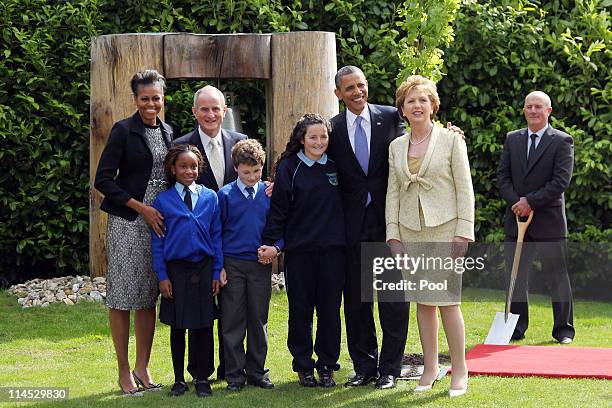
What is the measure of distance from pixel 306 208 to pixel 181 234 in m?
0.73

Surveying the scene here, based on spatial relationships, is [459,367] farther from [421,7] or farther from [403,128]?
[421,7]

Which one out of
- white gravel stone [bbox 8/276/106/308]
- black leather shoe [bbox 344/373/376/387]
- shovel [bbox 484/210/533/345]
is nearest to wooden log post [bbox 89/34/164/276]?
white gravel stone [bbox 8/276/106/308]

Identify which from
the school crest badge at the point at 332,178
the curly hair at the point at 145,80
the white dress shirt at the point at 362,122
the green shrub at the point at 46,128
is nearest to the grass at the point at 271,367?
the green shrub at the point at 46,128

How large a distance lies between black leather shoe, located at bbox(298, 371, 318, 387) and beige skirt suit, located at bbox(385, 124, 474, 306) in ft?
2.68

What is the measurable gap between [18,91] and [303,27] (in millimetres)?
2618

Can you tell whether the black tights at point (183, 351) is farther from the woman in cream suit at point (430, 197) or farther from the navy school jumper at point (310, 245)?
the woman in cream suit at point (430, 197)

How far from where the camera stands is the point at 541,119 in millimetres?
7922

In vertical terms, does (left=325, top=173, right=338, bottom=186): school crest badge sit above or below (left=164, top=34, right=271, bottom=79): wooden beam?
below

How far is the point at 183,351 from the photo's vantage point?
6.20m

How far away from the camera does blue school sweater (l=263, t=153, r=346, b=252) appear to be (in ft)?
20.4

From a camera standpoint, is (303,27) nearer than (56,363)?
No

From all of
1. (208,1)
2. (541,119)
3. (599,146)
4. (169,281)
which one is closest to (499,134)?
(599,146)

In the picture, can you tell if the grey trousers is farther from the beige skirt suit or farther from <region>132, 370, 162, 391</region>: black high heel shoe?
the beige skirt suit

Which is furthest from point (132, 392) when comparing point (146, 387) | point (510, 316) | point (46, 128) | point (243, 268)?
point (46, 128)
